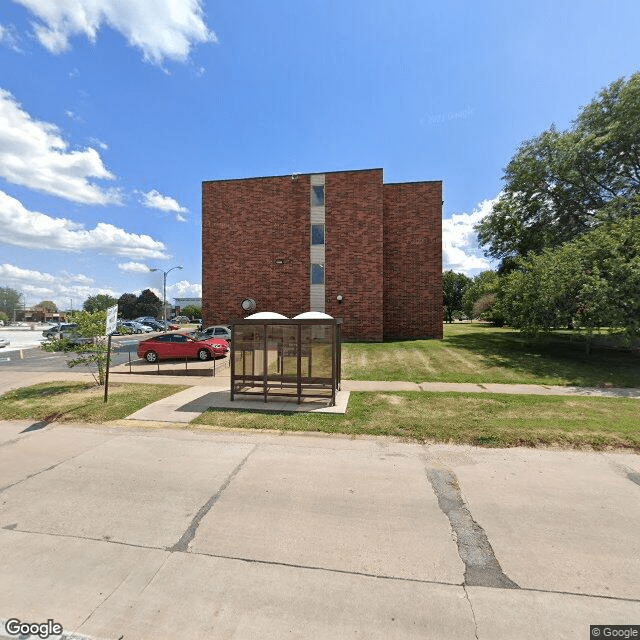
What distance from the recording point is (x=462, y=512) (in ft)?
12.9

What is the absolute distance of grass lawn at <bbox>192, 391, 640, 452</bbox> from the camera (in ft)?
20.4

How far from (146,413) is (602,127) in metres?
29.3

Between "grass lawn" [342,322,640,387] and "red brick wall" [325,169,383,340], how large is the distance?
3.16 m

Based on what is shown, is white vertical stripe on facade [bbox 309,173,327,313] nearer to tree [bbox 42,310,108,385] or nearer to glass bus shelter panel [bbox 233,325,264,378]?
glass bus shelter panel [bbox 233,325,264,378]

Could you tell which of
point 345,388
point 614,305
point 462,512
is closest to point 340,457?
point 462,512

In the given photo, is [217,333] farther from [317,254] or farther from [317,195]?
[317,195]

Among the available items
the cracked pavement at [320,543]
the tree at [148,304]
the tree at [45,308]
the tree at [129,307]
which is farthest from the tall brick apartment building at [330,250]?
the tree at [45,308]

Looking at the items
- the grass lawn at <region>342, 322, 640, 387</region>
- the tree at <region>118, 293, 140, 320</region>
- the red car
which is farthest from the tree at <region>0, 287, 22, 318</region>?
the grass lawn at <region>342, 322, 640, 387</region>

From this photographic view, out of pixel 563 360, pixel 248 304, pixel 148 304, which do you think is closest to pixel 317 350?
pixel 563 360

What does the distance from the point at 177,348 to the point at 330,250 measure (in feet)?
38.5

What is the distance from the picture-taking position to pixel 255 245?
2284 centimetres

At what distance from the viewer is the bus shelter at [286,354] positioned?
877 centimetres

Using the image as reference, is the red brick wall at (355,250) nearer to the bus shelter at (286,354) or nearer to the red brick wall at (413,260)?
the red brick wall at (413,260)

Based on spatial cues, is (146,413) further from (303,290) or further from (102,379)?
(303,290)
